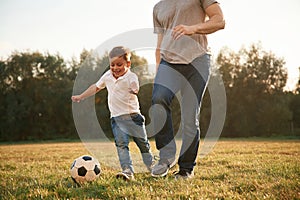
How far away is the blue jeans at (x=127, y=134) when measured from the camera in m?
4.34

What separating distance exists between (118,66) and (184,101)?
110cm

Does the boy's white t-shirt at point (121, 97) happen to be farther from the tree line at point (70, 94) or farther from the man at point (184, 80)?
the tree line at point (70, 94)

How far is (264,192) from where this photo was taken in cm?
302

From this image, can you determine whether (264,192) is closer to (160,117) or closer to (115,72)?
(160,117)

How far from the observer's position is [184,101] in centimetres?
384

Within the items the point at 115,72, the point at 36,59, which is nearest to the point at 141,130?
the point at 115,72

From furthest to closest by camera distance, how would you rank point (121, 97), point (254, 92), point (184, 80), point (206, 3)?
point (254, 92), point (121, 97), point (184, 80), point (206, 3)

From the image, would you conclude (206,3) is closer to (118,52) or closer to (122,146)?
(118,52)

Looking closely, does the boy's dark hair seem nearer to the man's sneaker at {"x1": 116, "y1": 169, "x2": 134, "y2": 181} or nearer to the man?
the man

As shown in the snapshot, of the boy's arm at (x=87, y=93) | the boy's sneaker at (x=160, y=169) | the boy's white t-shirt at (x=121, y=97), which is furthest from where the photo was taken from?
the boy's arm at (x=87, y=93)

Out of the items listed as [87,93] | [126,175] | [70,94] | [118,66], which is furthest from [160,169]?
[70,94]

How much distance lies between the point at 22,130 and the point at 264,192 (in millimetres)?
28418

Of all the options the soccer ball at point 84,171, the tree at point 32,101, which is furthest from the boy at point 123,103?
the tree at point 32,101

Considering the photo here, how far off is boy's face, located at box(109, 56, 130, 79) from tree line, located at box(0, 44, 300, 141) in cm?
2219
